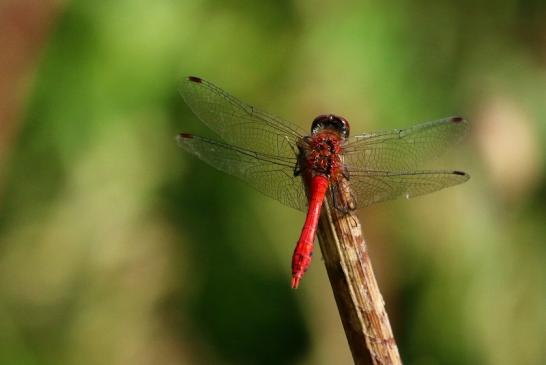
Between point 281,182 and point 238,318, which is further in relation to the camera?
point 238,318

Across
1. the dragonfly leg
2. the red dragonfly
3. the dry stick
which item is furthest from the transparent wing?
the dry stick

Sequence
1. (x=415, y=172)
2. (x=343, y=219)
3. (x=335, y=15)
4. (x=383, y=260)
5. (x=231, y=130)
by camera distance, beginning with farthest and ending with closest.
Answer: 1. (x=335, y=15)
2. (x=383, y=260)
3. (x=231, y=130)
4. (x=415, y=172)
5. (x=343, y=219)

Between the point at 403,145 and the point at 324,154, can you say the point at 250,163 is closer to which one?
the point at 324,154

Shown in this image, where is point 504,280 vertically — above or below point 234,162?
below

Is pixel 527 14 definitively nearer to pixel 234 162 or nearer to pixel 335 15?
pixel 335 15

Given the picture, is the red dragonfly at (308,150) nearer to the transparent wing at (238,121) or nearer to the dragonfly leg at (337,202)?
the transparent wing at (238,121)

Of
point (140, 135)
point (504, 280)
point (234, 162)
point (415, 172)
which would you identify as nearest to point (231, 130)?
point (234, 162)
